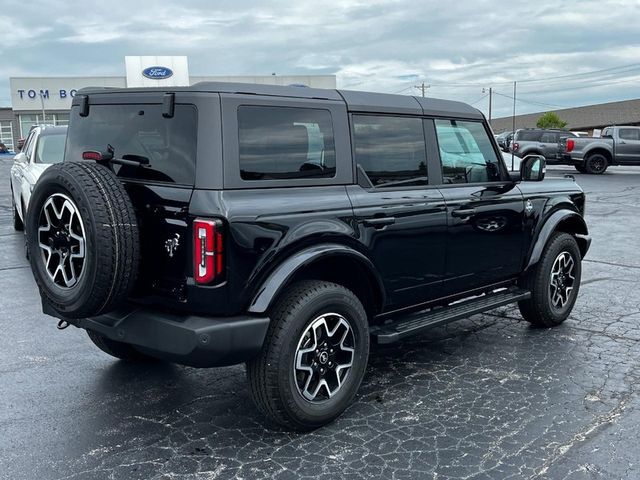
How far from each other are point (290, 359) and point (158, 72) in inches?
628

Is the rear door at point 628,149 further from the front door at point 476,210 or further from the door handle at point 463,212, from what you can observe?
the door handle at point 463,212

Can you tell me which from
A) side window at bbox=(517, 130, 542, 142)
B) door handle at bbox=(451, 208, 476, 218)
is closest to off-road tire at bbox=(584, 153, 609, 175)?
side window at bbox=(517, 130, 542, 142)

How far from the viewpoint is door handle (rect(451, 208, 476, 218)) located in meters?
4.68

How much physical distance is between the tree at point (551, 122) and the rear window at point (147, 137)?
81.7 meters

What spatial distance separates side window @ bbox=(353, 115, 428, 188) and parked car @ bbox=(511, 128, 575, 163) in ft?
79.4

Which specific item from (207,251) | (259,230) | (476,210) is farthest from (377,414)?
(476,210)

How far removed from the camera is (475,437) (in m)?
3.73

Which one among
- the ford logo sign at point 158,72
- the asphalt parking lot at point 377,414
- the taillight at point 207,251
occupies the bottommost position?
the asphalt parking lot at point 377,414

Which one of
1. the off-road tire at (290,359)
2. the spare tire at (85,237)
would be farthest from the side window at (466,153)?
the spare tire at (85,237)

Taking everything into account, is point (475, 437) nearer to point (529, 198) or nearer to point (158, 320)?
point (158, 320)

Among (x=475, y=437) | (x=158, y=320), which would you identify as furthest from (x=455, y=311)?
(x=158, y=320)

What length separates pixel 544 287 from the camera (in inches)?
221

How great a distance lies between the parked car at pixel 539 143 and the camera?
27.9m

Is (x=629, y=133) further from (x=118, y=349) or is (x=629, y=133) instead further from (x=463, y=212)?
(x=118, y=349)
